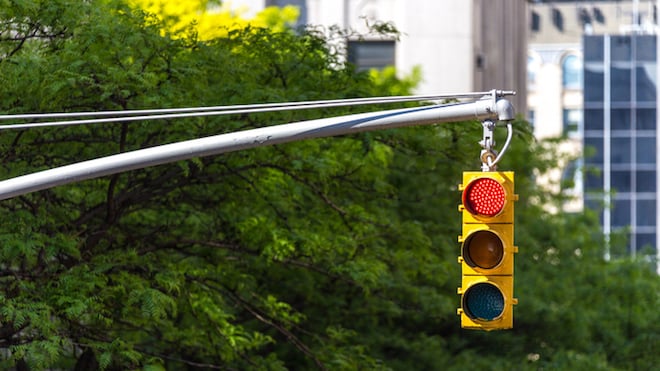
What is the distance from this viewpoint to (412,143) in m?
21.1

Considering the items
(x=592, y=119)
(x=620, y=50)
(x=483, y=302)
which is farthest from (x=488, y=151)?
(x=592, y=119)

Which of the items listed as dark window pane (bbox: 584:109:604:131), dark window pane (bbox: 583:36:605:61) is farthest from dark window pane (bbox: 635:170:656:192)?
dark window pane (bbox: 583:36:605:61)

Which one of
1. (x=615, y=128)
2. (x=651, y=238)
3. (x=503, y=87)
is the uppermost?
(x=503, y=87)

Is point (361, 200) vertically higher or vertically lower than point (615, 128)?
higher

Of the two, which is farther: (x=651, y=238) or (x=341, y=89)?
(x=651, y=238)

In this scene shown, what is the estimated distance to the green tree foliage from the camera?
1800 centimetres

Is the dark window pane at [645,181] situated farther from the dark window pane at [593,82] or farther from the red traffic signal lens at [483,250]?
the red traffic signal lens at [483,250]

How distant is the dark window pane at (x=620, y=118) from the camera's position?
345 ft

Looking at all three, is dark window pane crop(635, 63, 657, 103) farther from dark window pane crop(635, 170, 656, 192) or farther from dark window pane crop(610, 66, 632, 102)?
dark window pane crop(635, 170, 656, 192)

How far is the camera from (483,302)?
10547 millimetres

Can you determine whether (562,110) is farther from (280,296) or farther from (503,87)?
(280,296)

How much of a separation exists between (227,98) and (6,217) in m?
3.02

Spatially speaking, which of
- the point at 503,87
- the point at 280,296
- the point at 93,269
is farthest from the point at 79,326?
the point at 503,87

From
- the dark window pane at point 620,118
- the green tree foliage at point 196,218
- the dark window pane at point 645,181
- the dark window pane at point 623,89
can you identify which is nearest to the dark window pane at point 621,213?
the dark window pane at point 645,181
